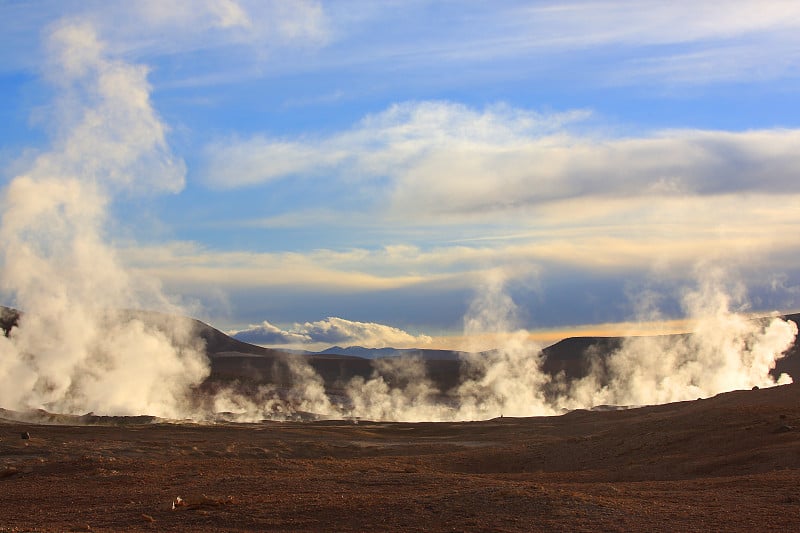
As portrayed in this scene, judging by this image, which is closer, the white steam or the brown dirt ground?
the brown dirt ground

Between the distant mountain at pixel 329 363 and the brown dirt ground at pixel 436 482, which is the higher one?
the distant mountain at pixel 329 363

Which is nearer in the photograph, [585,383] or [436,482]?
[436,482]

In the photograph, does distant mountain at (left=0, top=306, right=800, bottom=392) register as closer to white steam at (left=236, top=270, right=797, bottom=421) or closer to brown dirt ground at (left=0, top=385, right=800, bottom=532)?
white steam at (left=236, top=270, right=797, bottom=421)

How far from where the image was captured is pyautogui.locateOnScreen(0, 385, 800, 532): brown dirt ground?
1521cm

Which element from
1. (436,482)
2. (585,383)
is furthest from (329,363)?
(436,482)

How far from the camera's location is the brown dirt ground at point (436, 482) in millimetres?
15211

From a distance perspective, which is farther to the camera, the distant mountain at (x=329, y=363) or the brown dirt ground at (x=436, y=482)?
the distant mountain at (x=329, y=363)

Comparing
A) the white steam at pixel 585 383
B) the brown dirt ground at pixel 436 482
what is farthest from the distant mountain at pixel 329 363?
the brown dirt ground at pixel 436 482

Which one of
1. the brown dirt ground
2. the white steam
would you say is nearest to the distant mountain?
the white steam

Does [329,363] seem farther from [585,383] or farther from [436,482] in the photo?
[436,482]

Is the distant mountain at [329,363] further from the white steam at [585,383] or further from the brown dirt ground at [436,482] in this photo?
the brown dirt ground at [436,482]

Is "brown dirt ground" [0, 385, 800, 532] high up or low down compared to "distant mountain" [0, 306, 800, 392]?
down

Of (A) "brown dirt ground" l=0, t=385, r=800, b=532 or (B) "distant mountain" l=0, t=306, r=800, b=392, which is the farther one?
(B) "distant mountain" l=0, t=306, r=800, b=392

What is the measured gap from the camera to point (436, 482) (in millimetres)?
19828
